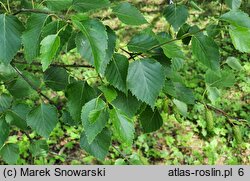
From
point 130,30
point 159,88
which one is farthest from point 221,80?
point 130,30

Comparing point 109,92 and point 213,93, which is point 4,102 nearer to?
point 109,92

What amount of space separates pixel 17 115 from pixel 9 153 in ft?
1.11

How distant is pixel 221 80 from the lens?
1.50m

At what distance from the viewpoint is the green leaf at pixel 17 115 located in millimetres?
1514

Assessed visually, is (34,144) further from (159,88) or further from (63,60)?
(63,60)

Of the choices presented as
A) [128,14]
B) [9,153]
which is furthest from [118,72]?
[9,153]

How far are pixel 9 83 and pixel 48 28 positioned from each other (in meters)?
0.73

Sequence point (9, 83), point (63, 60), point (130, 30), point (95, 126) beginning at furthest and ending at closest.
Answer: point (130, 30), point (63, 60), point (9, 83), point (95, 126)

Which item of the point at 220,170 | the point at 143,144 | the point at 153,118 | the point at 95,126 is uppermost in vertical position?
the point at 95,126

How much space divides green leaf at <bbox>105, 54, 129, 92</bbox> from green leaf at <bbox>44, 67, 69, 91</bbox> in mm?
409

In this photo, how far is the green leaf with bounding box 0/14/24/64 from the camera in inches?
41.1

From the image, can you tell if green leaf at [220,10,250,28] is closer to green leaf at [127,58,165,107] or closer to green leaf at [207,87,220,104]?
green leaf at [127,58,165,107]

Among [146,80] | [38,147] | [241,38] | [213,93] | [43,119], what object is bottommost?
[38,147]

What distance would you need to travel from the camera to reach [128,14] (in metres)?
1.08
